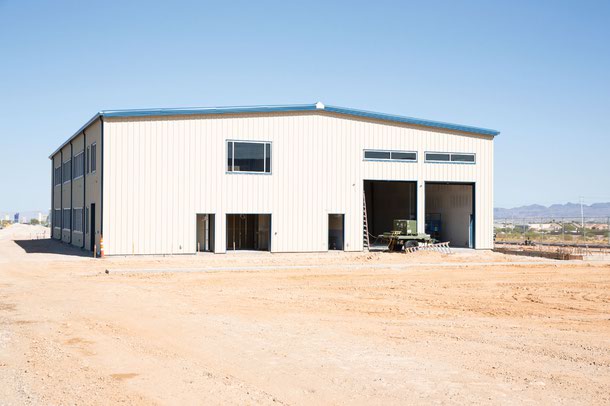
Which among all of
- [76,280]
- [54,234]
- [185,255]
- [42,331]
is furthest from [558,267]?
[54,234]

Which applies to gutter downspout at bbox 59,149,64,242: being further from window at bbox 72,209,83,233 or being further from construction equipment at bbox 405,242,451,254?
construction equipment at bbox 405,242,451,254

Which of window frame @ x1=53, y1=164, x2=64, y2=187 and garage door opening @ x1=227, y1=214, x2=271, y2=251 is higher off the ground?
window frame @ x1=53, y1=164, x2=64, y2=187

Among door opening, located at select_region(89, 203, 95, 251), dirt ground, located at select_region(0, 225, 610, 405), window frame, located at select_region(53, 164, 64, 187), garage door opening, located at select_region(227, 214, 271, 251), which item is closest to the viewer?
dirt ground, located at select_region(0, 225, 610, 405)

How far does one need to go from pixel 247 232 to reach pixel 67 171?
59.7 ft

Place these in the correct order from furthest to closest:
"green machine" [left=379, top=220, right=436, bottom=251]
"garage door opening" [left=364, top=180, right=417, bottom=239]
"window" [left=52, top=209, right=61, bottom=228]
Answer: "window" [left=52, top=209, right=61, bottom=228] < "garage door opening" [left=364, top=180, right=417, bottom=239] < "green machine" [left=379, top=220, right=436, bottom=251]

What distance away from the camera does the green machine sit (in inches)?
1521

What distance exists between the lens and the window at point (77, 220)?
4153 centimetres

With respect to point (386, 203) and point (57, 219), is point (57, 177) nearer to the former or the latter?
point (57, 219)

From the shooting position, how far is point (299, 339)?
13164 millimetres

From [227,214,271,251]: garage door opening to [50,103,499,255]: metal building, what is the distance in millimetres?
65

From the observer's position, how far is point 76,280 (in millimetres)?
23953

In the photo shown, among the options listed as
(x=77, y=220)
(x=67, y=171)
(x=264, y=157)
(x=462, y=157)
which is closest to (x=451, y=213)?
(x=462, y=157)

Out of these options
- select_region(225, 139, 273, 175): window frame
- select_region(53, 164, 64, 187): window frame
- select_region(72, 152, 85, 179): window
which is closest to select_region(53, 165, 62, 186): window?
select_region(53, 164, 64, 187): window frame

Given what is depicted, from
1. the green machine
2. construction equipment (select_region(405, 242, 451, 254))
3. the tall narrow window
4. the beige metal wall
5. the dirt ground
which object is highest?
the beige metal wall
